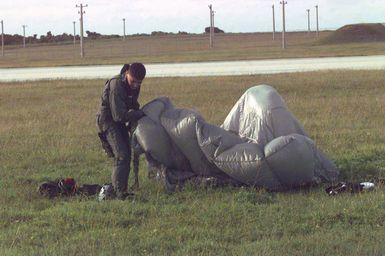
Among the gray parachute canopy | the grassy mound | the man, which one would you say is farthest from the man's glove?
the grassy mound

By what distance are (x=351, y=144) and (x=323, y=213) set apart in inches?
161

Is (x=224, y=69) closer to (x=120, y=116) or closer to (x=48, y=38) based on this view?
(x=120, y=116)

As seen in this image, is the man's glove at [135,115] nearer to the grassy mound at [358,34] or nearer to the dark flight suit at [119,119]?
the dark flight suit at [119,119]

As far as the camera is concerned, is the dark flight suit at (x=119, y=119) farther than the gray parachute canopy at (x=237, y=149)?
No

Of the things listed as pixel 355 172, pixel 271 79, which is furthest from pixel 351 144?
pixel 271 79

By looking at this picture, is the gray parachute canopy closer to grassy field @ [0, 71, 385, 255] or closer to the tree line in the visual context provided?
grassy field @ [0, 71, 385, 255]

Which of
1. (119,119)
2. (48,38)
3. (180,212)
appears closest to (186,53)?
(119,119)

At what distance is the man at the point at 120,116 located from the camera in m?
6.78

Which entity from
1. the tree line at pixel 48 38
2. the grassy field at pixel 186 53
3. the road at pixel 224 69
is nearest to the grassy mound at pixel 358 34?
the grassy field at pixel 186 53

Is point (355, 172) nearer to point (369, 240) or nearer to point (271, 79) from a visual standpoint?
point (369, 240)

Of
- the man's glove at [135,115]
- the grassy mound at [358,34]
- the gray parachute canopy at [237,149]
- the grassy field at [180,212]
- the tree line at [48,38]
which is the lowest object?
the grassy field at [180,212]

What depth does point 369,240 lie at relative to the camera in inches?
200

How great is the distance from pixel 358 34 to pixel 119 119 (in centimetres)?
7246

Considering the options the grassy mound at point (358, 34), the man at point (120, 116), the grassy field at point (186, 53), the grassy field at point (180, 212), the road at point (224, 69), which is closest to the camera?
the grassy field at point (180, 212)
